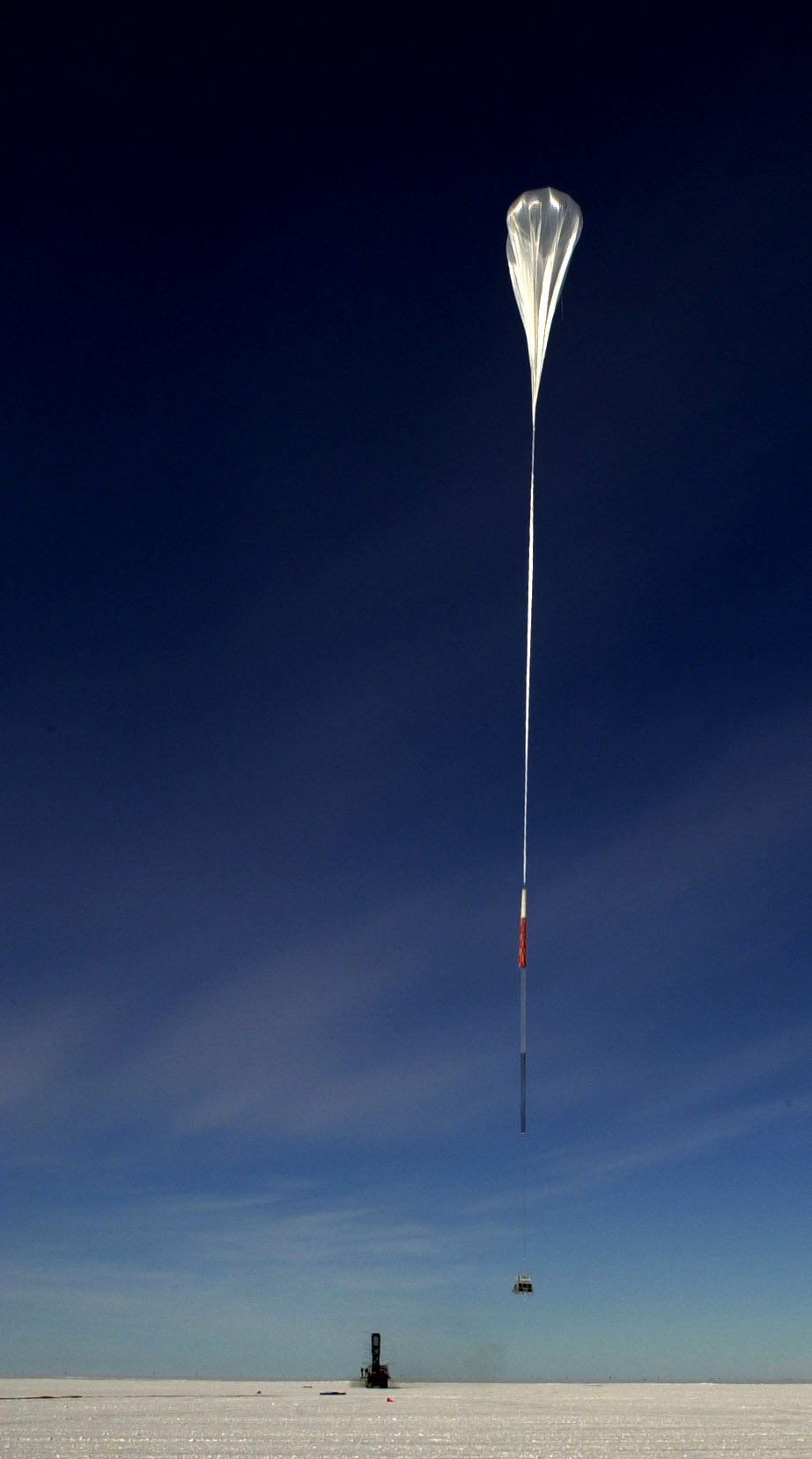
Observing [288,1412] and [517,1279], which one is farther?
[288,1412]

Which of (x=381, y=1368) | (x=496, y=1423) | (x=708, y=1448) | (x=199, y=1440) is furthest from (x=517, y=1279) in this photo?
(x=381, y=1368)

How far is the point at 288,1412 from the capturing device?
103750 mm

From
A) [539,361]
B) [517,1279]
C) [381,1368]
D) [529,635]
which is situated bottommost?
[381,1368]

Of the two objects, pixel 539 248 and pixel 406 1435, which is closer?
pixel 539 248

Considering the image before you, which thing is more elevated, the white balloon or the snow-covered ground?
the white balloon

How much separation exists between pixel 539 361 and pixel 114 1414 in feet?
317

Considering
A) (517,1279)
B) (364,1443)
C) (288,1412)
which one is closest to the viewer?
(517,1279)

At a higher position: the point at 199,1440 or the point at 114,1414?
the point at 199,1440

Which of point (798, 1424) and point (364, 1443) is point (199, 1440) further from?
point (798, 1424)

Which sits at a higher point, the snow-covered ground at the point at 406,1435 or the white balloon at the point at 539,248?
the white balloon at the point at 539,248

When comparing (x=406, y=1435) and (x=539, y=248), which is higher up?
(x=539, y=248)

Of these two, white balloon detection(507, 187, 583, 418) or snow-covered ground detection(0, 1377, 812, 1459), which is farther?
snow-covered ground detection(0, 1377, 812, 1459)

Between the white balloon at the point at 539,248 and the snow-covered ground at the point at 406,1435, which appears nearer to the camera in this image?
the white balloon at the point at 539,248

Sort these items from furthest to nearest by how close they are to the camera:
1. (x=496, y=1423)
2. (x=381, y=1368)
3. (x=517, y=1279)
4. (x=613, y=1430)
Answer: (x=381, y=1368)
(x=496, y=1423)
(x=613, y=1430)
(x=517, y=1279)
